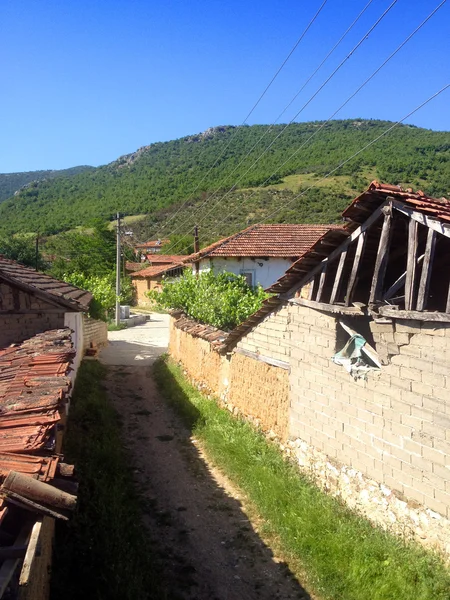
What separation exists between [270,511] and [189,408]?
550cm

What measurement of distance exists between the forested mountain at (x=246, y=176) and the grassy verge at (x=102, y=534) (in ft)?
123

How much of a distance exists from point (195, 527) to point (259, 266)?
54.1 feet

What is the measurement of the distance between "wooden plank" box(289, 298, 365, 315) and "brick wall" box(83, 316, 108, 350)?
12.8 m

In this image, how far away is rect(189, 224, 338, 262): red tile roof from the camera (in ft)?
74.7

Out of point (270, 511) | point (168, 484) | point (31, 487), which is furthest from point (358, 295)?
point (31, 487)

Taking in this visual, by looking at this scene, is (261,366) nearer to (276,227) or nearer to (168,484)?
(168,484)

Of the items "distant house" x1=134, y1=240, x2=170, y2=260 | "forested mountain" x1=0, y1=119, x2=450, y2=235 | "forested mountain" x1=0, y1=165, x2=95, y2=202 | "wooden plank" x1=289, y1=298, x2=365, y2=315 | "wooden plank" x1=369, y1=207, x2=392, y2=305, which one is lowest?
"wooden plank" x1=289, y1=298, x2=365, y2=315

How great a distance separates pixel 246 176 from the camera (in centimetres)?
7669

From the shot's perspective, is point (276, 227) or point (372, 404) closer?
point (372, 404)

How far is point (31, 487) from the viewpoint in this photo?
3.48 meters

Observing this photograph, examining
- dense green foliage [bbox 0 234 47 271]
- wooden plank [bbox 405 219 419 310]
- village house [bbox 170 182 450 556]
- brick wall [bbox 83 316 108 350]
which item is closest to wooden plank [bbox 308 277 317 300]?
village house [bbox 170 182 450 556]

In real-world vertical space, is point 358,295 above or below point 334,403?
above

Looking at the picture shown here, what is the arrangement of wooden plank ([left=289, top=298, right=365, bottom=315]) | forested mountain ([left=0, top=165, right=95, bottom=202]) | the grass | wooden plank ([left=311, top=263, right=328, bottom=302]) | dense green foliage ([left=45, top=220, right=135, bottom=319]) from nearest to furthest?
wooden plank ([left=289, top=298, right=365, bottom=315]) < wooden plank ([left=311, top=263, right=328, bottom=302]) < the grass < dense green foliage ([left=45, top=220, right=135, bottom=319]) < forested mountain ([left=0, top=165, right=95, bottom=202])

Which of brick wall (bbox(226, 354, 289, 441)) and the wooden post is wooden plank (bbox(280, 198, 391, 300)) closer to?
the wooden post
